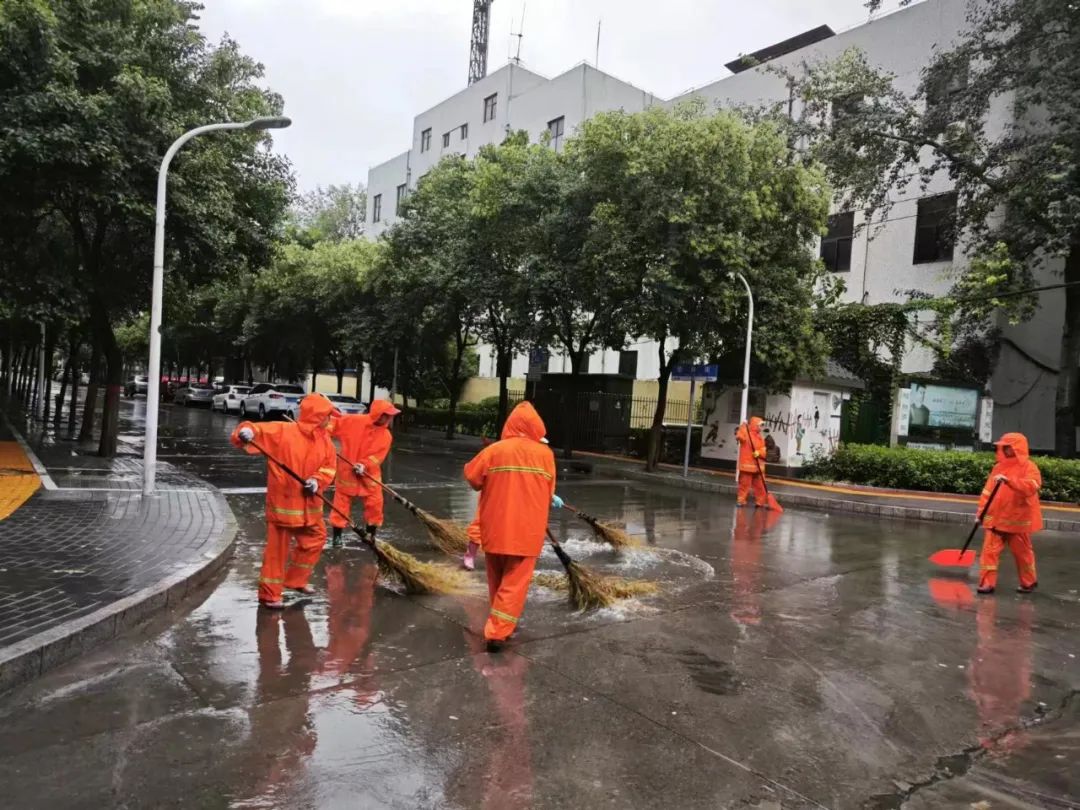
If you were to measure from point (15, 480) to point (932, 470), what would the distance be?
16.3 meters

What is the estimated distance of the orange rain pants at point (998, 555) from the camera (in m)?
7.33

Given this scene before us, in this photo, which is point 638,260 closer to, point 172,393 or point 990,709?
point 990,709

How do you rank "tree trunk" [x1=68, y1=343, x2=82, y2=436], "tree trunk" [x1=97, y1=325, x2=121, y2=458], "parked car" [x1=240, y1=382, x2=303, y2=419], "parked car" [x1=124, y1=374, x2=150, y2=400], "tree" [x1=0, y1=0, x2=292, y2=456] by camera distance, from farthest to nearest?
"parked car" [x1=124, y1=374, x2=150, y2=400]
"parked car" [x1=240, y1=382, x2=303, y2=419]
"tree trunk" [x1=68, y1=343, x2=82, y2=436]
"tree trunk" [x1=97, y1=325, x2=121, y2=458]
"tree" [x1=0, y1=0, x2=292, y2=456]

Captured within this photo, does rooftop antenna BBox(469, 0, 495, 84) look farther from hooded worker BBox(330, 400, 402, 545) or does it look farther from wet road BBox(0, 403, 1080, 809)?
wet road BBox(0, 403, 1080, 809)

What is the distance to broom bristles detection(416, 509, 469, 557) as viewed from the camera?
26.2 ft

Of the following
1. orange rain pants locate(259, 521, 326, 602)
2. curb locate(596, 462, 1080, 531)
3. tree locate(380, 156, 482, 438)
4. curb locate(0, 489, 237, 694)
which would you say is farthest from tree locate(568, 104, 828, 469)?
curb locate(0, 489, 237, 694)

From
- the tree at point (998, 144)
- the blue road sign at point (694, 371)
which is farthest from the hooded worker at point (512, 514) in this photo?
the tree at point (998, 144)

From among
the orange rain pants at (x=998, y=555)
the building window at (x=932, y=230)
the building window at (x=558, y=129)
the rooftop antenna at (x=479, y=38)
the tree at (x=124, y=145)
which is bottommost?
the orange rain pants at (x=998, y=555)

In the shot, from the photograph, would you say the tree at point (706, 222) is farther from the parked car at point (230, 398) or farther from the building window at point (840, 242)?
the parked car at point (230, 398)

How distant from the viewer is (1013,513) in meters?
7.27

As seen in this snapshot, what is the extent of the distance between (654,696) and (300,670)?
2000 mm

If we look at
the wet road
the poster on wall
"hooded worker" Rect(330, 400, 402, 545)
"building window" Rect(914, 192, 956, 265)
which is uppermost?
"building window" Rect(914, 192, 956, 265)

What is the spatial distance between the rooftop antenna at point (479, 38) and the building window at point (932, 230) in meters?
33.6

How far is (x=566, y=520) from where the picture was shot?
10609 millimetres
